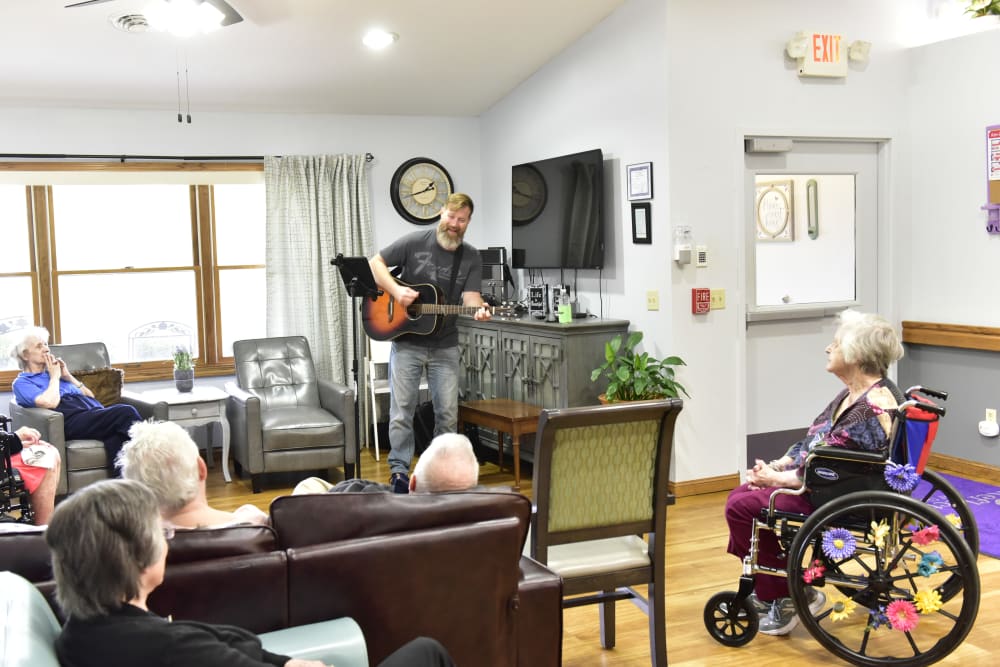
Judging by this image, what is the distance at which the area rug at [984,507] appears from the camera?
4320mm

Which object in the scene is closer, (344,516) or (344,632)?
(344,632)

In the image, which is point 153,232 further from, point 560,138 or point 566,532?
point 566,532

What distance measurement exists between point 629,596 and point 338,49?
153 inches

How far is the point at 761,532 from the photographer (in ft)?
10.8

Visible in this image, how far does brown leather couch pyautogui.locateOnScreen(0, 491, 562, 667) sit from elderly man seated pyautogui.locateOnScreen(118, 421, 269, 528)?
0.23 meters

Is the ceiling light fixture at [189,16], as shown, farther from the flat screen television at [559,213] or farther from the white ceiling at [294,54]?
the flat screen television at [559,213]

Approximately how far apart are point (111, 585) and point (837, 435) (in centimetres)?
234

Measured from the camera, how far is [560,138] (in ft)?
20.5

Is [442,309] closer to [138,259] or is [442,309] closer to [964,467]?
[138,259]

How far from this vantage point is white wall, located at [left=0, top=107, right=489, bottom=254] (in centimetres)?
631

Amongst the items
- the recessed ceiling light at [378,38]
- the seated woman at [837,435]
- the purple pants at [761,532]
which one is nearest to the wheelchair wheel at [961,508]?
the seated woman at [837,435]

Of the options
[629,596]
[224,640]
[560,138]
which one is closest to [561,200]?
[560,138]

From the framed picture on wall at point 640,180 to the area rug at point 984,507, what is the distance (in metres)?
2.11

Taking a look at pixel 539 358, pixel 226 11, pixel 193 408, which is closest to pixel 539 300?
pixel 539 358
